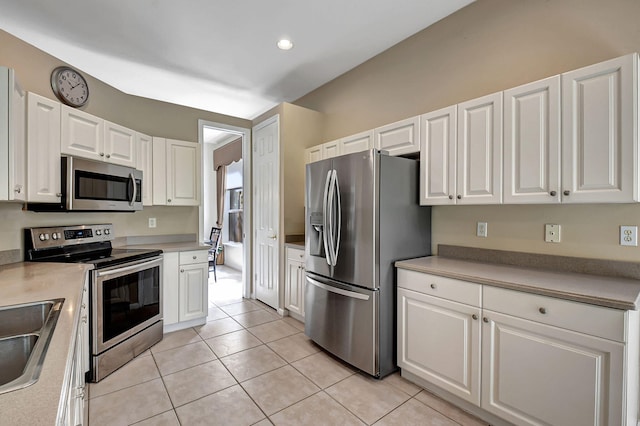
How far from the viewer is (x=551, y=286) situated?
1.49 metres

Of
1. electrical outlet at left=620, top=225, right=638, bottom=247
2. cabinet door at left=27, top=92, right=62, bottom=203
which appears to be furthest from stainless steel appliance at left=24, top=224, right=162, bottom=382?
electrical outlet at left=620, top=225, right=638, bottom=247

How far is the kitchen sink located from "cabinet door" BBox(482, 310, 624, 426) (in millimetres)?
1981

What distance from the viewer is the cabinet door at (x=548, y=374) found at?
131cm

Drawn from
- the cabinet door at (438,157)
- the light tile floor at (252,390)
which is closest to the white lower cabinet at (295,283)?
the light tile floor at (252,390)

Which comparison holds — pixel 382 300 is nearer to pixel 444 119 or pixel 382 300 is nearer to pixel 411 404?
pixel 411 404

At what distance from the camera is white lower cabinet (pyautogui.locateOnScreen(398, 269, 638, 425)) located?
1.31 m

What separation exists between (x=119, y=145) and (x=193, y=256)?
4.34ft

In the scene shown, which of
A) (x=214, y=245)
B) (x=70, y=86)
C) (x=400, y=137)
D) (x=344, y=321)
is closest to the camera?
(x=344, y=321)

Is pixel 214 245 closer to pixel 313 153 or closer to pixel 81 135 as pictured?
pixel 313 153

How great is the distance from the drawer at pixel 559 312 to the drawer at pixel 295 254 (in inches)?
73.0

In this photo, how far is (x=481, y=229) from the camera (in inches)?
88.0

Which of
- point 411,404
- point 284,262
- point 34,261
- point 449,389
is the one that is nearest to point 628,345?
point 449,389

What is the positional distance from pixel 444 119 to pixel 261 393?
94.8 inches

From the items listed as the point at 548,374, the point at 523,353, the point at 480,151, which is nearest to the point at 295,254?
the point at 480,151
